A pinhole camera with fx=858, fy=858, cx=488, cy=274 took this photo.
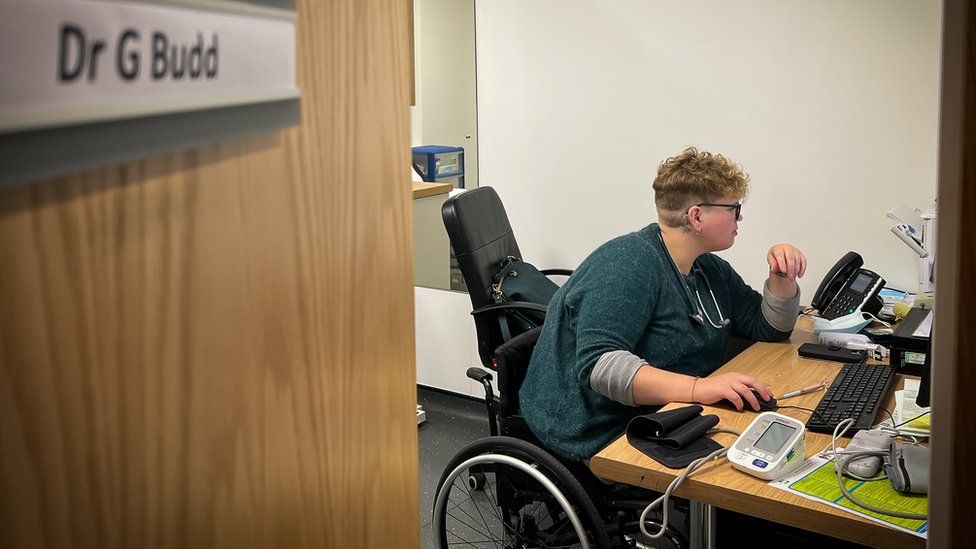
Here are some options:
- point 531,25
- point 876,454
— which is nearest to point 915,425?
point 876,454

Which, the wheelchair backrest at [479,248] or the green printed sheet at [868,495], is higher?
the wheelchair backrest at [479,248]

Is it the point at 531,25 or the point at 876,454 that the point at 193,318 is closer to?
the point at 876,454

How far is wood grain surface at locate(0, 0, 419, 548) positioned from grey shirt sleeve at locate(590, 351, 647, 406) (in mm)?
1396

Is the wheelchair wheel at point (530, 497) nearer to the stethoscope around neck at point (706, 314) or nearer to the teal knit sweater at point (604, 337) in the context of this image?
the teal knit sweater at point (604, 337)

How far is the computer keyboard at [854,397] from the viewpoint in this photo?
1795 millimetres

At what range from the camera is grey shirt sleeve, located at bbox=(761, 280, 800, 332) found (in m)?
2.49

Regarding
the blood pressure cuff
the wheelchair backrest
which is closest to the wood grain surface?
the blood pressure cuff

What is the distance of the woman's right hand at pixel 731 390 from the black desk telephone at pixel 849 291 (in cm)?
93

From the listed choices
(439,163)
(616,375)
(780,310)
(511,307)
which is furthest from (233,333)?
(439,163)

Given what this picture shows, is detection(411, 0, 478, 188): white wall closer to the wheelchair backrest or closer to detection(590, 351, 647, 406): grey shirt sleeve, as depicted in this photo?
the wheelchair backrest

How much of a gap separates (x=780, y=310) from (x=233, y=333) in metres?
2.31

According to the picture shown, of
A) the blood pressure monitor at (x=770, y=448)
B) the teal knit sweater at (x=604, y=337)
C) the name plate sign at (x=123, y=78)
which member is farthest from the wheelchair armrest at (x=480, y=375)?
the name plate sign at (x=123, y=78)

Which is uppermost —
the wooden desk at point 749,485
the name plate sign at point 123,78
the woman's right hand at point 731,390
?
the name plate sign at point 123,78

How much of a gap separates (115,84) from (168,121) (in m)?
0.03
